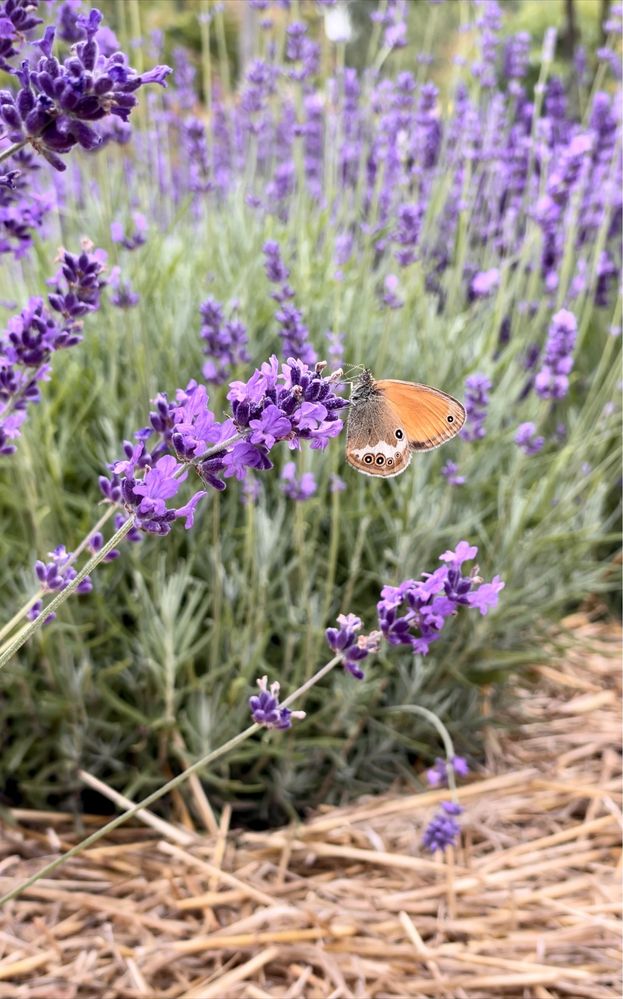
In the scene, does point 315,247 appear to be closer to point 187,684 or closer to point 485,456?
point 485,456

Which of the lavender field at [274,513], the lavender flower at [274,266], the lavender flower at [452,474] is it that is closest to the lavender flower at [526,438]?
the lavender field at [274,513]

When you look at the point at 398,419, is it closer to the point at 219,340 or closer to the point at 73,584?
the point at 219,340

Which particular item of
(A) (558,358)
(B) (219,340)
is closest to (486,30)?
(A) (558,358)

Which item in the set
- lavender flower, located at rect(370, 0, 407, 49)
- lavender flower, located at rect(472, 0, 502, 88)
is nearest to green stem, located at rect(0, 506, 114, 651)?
lavender flower, located at rect(370, 0, 407, 49)

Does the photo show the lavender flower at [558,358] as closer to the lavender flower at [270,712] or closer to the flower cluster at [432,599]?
the flower cluster at [432,599]

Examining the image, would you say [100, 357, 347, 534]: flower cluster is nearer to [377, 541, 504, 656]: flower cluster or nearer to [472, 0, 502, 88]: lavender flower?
[377, 541, 504, 656]: flower cluster

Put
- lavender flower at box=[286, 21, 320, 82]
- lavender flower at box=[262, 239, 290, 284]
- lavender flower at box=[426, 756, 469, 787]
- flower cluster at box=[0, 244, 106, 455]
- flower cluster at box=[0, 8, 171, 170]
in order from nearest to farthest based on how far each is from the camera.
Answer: flower cluster at box=[0, 8, 171, 170] → flower cluster at box=[0, 244, 106, 455] → lavender flower at box=[426, 756, 469, 787] → lavender flower at box=[262, 239, 290, 284] → lavender flower at box=[286, 21, 320, 82]

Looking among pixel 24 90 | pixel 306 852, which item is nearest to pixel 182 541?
pixel 306 852
